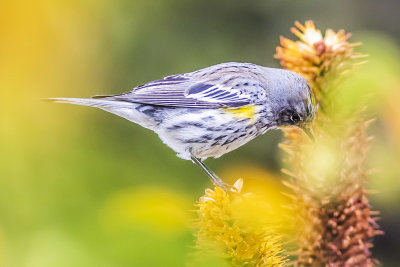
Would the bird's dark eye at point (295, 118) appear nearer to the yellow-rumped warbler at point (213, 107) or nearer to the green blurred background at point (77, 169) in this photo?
the yellow-rumped warbler at point (213, 107)

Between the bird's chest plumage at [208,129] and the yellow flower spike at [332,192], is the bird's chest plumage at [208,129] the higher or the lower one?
the higher one

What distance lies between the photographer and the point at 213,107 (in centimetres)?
262

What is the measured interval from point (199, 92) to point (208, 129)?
20 cm

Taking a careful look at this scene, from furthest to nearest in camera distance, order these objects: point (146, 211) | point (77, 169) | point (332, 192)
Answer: point (332, 192), point (77, 169), point (146, 211)

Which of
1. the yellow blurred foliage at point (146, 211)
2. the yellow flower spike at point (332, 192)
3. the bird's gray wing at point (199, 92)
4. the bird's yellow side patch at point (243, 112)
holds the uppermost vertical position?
the bird's gray wing at point (199, 92)

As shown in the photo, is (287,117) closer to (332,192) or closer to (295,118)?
(295,118)

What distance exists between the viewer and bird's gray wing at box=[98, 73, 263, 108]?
8.46ft

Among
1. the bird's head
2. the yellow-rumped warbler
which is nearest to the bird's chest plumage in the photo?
the yellow-rumped warbler

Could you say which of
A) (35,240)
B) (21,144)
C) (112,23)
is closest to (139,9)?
(112,23)

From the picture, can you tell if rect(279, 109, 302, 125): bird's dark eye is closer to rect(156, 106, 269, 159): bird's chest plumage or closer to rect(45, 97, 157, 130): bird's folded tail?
rect(156, 106, 269, 159): bird's chest plumage

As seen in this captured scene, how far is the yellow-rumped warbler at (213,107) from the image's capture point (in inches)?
100

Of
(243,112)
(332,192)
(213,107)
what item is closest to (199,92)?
(213,107)

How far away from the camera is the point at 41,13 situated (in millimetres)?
849

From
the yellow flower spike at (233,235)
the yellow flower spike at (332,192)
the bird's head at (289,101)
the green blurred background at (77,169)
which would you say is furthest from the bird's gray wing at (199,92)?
the yellow flower spike at (233,235)
